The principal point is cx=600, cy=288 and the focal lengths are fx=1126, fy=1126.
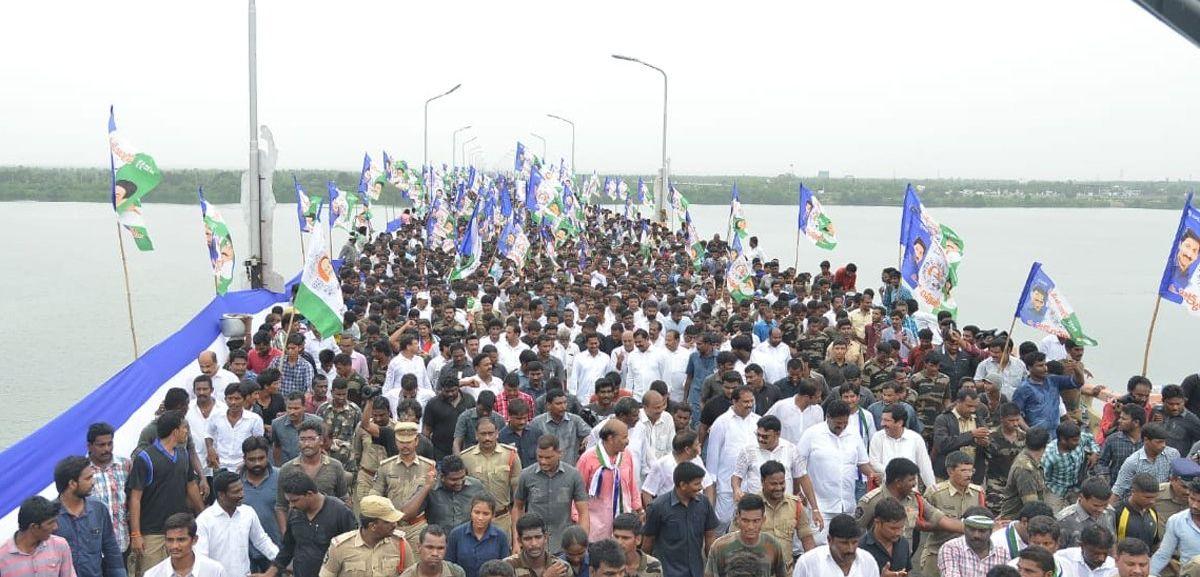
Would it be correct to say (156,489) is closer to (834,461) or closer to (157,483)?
(157,483)

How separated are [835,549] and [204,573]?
10.1ft

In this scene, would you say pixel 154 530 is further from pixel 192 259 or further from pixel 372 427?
pixel 192 259

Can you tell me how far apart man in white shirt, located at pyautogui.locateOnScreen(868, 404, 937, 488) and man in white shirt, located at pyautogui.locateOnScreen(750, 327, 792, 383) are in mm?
3016

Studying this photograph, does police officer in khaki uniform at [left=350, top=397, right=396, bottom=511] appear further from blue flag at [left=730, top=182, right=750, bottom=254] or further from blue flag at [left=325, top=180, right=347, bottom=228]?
blue flag at [left=325, top=180, right=347, bottom=228]

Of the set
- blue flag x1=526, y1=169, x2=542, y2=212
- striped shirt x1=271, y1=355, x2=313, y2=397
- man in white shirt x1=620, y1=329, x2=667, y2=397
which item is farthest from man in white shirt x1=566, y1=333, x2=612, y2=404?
blue flag x1=526, y1=169, x2=542, y2=212

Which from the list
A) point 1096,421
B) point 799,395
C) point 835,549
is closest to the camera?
point 835,549

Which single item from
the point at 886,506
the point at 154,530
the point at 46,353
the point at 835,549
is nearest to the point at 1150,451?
the point at 886,506

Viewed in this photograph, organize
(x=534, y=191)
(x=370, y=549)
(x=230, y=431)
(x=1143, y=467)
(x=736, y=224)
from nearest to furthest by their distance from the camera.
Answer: (x=370, y=549) < (x=1143, y=467) < (x=230, y=431) < (x=736, y=224) < (x=534, y=191)

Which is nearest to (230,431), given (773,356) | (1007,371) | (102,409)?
(102,409)

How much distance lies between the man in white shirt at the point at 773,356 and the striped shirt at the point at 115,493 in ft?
18.9

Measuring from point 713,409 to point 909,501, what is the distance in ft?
7.66

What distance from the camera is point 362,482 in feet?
24.5

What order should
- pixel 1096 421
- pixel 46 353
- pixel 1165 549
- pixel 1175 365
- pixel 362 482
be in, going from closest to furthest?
pixel 1165 549
pixel 362 482
pixel 1096 421
pixel 46 353
pixel 1175 365

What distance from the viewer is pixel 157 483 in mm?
6613
